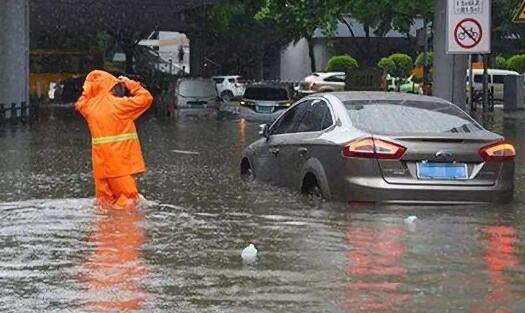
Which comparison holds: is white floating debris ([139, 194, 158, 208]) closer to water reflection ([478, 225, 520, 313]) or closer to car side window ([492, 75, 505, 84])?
water reflection ([478, 225, 520, 313])

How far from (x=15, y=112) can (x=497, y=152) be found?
21.3 meters

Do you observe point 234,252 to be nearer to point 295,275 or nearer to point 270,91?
point 295,275

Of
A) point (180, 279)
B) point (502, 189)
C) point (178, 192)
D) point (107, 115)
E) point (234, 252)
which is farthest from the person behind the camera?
point (178, 192)

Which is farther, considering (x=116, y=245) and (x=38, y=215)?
(x=38, y=215)

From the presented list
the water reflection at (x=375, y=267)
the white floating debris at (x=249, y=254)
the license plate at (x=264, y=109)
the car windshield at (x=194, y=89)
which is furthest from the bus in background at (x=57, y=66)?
the white floating debris at (x=249, y=254)

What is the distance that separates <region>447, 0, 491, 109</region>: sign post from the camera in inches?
543

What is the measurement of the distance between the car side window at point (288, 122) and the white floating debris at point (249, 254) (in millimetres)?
3507

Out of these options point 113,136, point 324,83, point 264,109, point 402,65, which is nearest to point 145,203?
point 113,136

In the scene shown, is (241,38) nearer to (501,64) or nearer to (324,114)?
(501,64)

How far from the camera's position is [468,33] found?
13.9 metres

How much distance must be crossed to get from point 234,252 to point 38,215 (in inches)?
110

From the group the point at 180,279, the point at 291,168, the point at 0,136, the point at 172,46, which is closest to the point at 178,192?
the point at 291,168

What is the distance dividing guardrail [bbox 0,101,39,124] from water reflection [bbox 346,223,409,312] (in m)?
19.7

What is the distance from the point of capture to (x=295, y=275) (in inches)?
288
